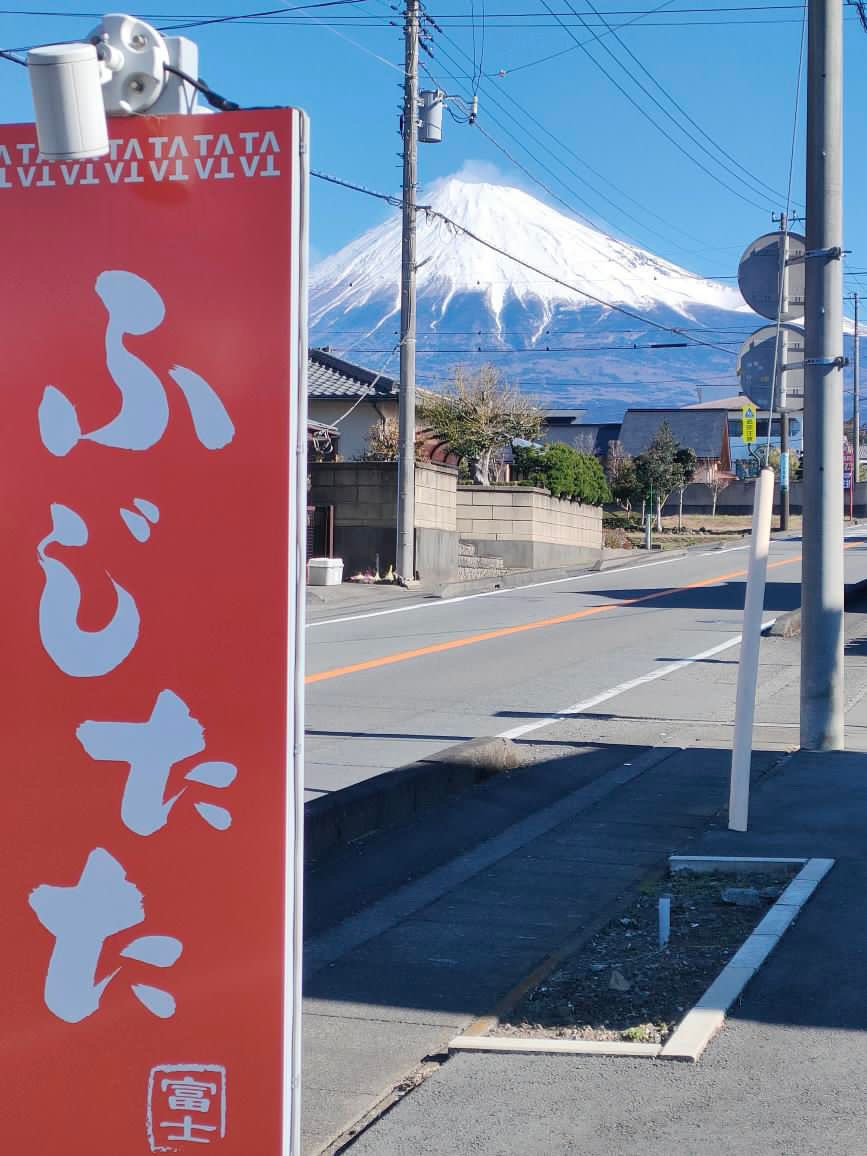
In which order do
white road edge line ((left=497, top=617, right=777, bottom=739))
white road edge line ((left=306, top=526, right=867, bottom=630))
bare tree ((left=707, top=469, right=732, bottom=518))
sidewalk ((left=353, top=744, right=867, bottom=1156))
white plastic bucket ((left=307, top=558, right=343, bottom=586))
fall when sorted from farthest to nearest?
1. bare tree ((left=707, top=469, right=732, bottom=518))
2. white plastic bucket ((left=307, top=558, right=343, bottom=586))
3. white road edge line ((left=306, top=526, right=867, bottom=630))
4. white road edge line ((left=497, top=617, right=777, bottom=739))
5. sidewalk ((left=353, top=744, right=867, bottom=1156))

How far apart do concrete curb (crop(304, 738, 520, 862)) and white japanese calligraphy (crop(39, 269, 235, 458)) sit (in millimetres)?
4313

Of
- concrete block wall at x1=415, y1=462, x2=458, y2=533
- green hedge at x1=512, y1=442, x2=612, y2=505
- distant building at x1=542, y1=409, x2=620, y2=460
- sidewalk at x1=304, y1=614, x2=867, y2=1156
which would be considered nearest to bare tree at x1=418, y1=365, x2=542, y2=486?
green hedge at x1=512, y1=442, x2=612, y2=505

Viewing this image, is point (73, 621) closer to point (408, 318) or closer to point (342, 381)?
point (408, 318)

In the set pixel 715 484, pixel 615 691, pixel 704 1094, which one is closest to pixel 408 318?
pixel 615 691

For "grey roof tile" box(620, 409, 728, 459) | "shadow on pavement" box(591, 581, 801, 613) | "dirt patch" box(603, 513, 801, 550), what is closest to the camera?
"shadow on pavement" box(591, 581, 801, 613)

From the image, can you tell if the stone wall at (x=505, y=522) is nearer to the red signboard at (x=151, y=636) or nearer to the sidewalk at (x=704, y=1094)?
the sidewalk at (x=704, y=1094)

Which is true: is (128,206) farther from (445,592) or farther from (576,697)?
(445,592)

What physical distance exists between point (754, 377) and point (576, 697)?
5.00 m

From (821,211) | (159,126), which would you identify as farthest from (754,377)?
(159,126)

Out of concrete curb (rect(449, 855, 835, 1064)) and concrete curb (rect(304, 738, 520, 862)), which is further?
concrete curb (rect(304, 738, 520, 862))

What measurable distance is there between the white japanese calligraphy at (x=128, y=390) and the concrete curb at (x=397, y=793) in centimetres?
431

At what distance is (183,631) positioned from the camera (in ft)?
9.33

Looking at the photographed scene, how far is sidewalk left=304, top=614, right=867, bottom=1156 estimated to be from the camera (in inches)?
147

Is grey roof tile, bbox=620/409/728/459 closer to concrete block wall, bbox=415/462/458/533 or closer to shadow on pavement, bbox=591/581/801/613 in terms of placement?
concrete block wall, bbox=415/462/458/533
